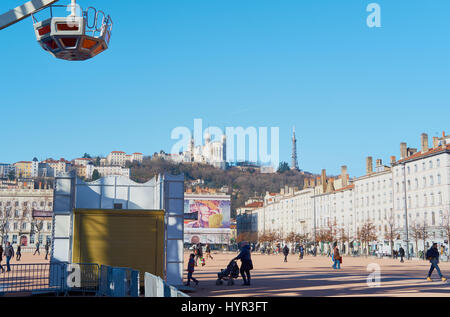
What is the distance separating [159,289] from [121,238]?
9.55 metres

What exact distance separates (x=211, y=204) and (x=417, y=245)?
60804 millimetres

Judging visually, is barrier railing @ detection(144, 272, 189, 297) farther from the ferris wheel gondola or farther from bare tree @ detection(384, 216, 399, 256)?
bare tree @ detection(384, 216, 399, 256)

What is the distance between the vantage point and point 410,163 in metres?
A: 86.7

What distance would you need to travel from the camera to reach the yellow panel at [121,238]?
1895 cm

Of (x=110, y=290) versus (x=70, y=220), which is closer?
(x=110, y=290)

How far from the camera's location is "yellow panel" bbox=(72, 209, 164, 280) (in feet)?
62.2

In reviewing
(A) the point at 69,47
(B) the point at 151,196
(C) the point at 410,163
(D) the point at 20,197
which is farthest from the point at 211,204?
(A) the point at 69,47

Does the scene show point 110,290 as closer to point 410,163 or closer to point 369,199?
point 410,163

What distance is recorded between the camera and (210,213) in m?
133

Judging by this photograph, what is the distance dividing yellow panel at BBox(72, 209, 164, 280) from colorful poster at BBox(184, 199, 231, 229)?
109484mm

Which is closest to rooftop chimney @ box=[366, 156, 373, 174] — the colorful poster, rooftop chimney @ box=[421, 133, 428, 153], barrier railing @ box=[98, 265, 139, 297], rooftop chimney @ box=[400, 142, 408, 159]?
rooftop chimney @ box=[400, 142, 408, 159]

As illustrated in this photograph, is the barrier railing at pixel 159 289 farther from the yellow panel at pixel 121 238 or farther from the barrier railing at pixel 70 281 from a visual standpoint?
the yellow panel at pixel 121 238
